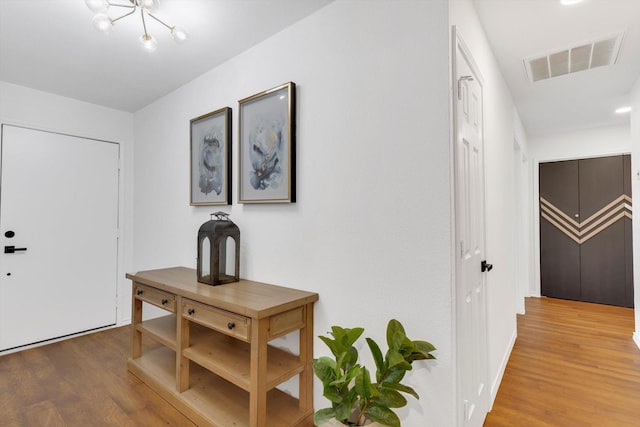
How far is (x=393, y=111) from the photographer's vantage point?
61.4 inches

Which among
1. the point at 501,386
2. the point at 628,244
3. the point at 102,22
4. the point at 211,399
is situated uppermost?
the point at 102,22

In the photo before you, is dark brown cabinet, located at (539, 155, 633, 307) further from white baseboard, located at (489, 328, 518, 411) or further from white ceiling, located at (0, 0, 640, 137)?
white baseboard, located at (489, 328, 518, 411)

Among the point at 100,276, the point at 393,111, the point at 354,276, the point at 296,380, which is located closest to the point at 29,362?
the point at 100,276

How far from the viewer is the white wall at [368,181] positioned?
4.66ft

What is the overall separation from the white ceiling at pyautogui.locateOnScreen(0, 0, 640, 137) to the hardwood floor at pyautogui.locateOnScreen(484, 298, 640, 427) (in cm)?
241

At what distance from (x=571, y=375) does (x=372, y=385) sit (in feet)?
6.89

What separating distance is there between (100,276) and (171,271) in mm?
1376

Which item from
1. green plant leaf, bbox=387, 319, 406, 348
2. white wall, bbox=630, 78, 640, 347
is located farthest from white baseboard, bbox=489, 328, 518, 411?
green plant leaf, bbox=387, 319, 406, 348

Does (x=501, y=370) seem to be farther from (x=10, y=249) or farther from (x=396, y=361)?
(x=10, y=249)

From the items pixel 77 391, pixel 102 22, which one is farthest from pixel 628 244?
pixel 77 391

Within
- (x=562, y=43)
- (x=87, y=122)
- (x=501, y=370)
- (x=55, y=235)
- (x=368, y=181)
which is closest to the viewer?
(x=368, y=181)

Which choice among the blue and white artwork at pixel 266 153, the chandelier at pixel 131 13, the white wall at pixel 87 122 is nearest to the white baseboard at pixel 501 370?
the blue and white artwork at pixel 266 153

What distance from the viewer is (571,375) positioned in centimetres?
240

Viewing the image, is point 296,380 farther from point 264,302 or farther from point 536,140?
point 536,140
